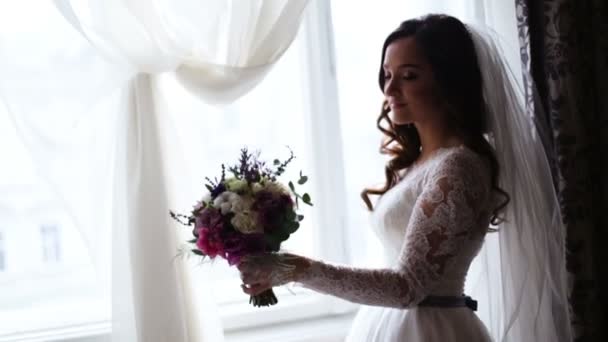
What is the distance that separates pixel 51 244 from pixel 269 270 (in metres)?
0.83

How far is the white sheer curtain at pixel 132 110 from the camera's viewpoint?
1.60 meters

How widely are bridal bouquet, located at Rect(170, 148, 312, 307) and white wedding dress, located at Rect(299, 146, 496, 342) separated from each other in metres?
0.14

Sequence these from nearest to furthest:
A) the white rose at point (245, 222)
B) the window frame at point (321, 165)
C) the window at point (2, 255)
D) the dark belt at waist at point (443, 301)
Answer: the white rose at point (245, 222)
the dark belt at waist at point (443, 301)
the window at point (2, 255)
the window frame at point (321, 165)

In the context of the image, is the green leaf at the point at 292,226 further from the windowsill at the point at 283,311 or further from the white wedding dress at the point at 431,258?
the windowsill at the point at 283,311

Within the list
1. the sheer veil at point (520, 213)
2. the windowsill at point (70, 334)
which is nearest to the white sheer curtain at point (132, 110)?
the windowsill at point (70, 334)

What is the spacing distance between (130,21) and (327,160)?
0.76 metres

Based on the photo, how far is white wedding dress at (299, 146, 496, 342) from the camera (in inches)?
56.9

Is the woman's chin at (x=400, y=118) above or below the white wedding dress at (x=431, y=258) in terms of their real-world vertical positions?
above

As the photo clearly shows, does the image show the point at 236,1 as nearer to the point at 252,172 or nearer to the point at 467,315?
the point at 252,172

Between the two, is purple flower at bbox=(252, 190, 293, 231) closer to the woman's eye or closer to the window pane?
the woman's eye

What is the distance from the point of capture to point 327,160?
2.08 meters

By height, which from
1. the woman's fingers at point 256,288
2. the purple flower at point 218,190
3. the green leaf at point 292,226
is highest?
the purple flower at point 218,190

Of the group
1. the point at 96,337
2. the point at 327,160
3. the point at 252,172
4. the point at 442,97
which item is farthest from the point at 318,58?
the point at 96,337

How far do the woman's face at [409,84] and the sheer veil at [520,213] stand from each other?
0.41ft
